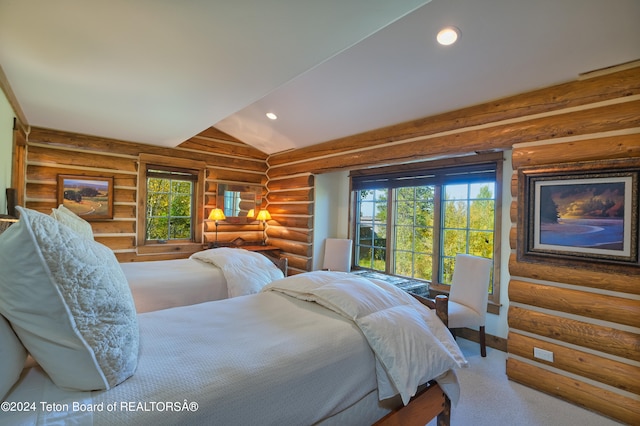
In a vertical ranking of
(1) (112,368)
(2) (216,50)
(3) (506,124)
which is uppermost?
(2) (216,50)

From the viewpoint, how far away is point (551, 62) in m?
2.37

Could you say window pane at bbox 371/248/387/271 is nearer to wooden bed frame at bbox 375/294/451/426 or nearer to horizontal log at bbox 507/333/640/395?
horizontal log at bbox 507/333/640/395

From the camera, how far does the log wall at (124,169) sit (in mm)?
4055

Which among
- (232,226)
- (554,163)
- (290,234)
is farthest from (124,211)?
(554,163)

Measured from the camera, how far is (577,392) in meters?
2.37

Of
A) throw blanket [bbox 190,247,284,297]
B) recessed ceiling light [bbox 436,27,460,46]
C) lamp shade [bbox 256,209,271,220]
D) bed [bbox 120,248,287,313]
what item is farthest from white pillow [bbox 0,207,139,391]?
lamp shade [bbox 256,209,271,220]

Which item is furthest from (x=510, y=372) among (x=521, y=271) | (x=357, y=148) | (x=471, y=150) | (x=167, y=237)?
(x=167, y=237)

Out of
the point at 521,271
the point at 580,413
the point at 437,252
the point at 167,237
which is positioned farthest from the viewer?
the point at 167,237

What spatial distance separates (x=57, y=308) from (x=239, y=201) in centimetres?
506

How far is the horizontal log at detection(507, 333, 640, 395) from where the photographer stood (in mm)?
2156

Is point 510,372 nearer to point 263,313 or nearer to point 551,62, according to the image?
point 263,313

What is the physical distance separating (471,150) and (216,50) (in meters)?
2.58

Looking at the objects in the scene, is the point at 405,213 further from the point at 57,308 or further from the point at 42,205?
the point at 42,205

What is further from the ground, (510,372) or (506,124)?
(506,124)
